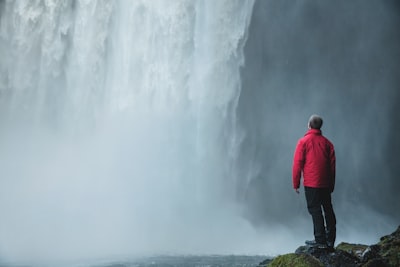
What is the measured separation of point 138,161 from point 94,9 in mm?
8271

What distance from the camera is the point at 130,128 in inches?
867

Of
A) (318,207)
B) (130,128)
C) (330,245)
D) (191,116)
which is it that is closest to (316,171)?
(318,207)

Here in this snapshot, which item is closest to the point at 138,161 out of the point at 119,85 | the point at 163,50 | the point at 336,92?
the point at 119,85

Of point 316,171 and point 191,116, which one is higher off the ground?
point 191,116

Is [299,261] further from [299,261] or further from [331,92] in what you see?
[331,92]

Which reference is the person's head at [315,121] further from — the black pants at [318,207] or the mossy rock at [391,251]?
the mossy rock at [391,251]

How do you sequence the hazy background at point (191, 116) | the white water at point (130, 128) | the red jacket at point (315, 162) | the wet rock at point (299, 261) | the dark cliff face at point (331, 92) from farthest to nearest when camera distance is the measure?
the dark cliff face at point (331, 92)
the hazy background at point (191, 116)
the white water at point (130, 128)
the red jacket at point (315, 162)
the wet rock at point (299, 261)

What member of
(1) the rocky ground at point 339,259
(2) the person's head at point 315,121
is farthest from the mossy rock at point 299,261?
(2) the person's head at point 315,121

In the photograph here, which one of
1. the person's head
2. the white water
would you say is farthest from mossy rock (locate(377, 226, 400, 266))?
the white water

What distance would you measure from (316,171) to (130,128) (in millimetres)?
17253

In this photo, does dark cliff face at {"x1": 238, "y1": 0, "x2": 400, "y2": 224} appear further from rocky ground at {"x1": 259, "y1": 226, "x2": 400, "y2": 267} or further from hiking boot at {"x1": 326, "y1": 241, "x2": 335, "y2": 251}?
hiking boot at {"x1": 326, "y1": 241, "x2": 335, "y2": 251}

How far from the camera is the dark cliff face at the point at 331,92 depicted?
24359 millimetres

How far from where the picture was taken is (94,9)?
2395 cm

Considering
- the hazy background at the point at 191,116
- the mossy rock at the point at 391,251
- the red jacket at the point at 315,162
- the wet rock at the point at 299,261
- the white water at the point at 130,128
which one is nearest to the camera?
the wet rock at the point at 299,261
